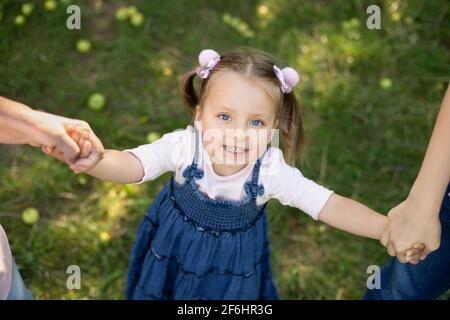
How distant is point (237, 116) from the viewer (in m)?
1.40

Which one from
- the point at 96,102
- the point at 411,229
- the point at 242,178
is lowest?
the point at 411,229

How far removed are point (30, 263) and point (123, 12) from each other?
52.1 inches

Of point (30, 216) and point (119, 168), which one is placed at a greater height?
point (119, 168)

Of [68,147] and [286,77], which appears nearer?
[68,147]

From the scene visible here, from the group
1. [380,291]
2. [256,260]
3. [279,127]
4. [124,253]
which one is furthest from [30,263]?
[380,291]

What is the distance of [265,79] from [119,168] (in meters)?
0.44

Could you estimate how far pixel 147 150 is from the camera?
144 centimetres

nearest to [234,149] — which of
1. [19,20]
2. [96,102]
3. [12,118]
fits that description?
[12,118]

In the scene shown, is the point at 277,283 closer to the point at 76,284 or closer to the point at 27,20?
the point at 76,284

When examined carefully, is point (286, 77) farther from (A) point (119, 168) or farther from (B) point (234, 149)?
(A) point (119, 168)

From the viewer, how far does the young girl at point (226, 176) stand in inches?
55.7

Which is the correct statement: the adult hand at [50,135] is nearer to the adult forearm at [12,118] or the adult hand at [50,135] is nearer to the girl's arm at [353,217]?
the adult forearm at [12,118]

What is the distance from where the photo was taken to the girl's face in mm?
1405

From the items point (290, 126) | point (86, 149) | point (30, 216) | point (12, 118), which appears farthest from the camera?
point (30, 216)
